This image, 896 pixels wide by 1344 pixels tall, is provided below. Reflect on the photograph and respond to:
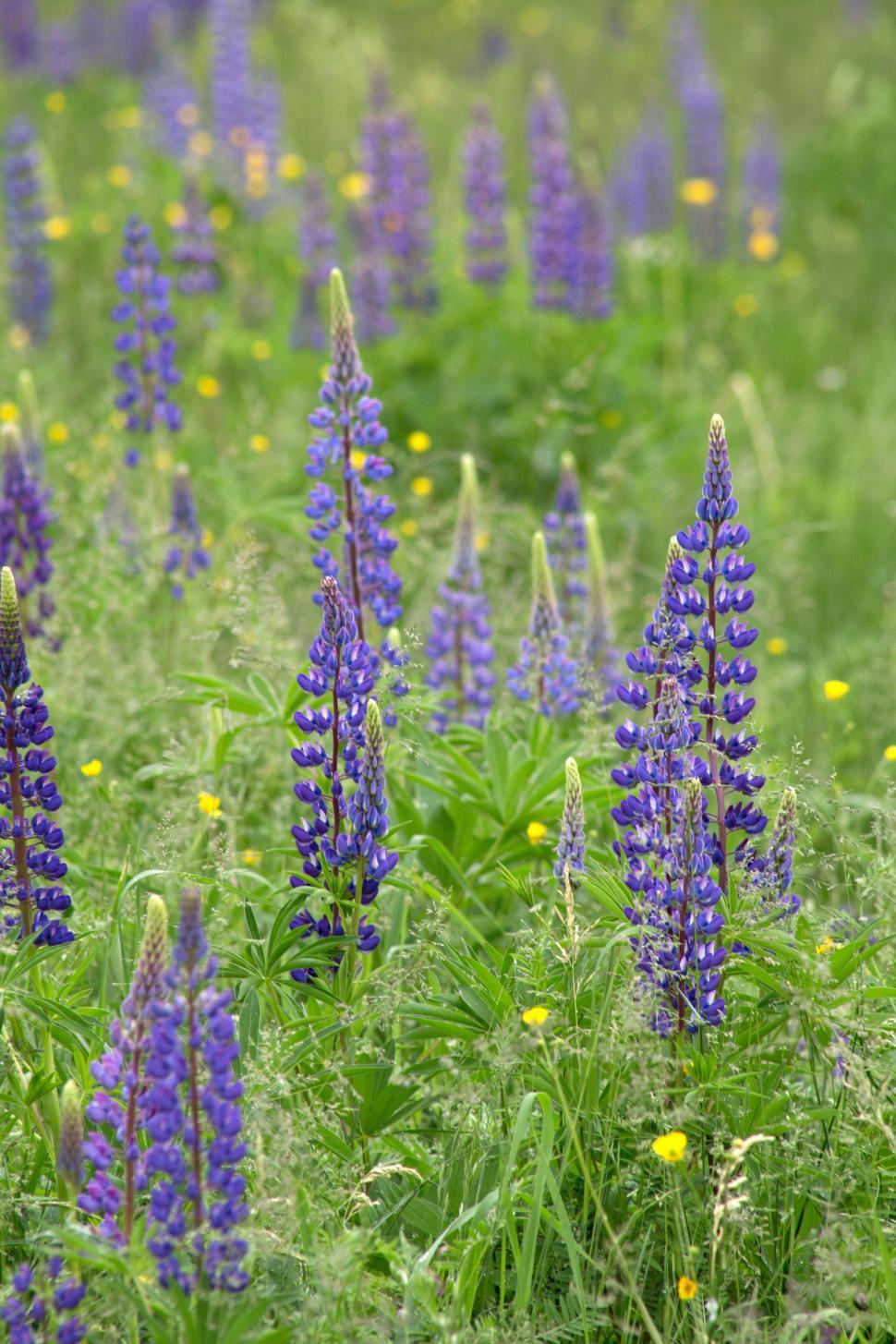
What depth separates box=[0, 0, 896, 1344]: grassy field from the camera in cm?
193

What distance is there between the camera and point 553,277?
5.47m

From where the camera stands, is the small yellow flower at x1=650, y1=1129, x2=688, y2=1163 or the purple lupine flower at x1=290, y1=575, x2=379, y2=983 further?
the purple lupine flower at x1=290, y1=575, x2=379, y2=983

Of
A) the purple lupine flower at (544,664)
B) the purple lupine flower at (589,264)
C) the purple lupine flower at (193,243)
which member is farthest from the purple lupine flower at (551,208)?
the purple lupine flower at (544,664)

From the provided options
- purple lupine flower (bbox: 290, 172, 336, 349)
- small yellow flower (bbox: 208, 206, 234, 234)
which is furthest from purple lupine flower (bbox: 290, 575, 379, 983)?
small yellow flower (bbox: 208, 206, 234, 234)

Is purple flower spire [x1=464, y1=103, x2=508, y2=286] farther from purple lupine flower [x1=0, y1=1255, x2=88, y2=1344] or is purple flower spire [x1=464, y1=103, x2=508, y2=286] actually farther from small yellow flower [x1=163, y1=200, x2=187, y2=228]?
purple lupine flower [x1=0, y1=1255, x2=88, y2=1344]

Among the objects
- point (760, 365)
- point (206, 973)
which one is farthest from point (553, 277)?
point (206, 973)

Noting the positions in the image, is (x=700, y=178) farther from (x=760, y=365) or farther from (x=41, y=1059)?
(x=41, y=1059)

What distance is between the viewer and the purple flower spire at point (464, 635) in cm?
324

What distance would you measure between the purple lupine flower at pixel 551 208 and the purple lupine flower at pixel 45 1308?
438cm

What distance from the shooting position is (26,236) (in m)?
6.26

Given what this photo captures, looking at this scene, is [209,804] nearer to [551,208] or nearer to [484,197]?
[551,208]

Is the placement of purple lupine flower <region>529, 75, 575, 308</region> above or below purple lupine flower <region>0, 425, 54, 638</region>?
above

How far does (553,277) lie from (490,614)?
1975 millimetres

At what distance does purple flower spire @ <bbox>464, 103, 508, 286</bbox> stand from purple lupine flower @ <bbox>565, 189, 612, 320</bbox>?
0.31 metres
